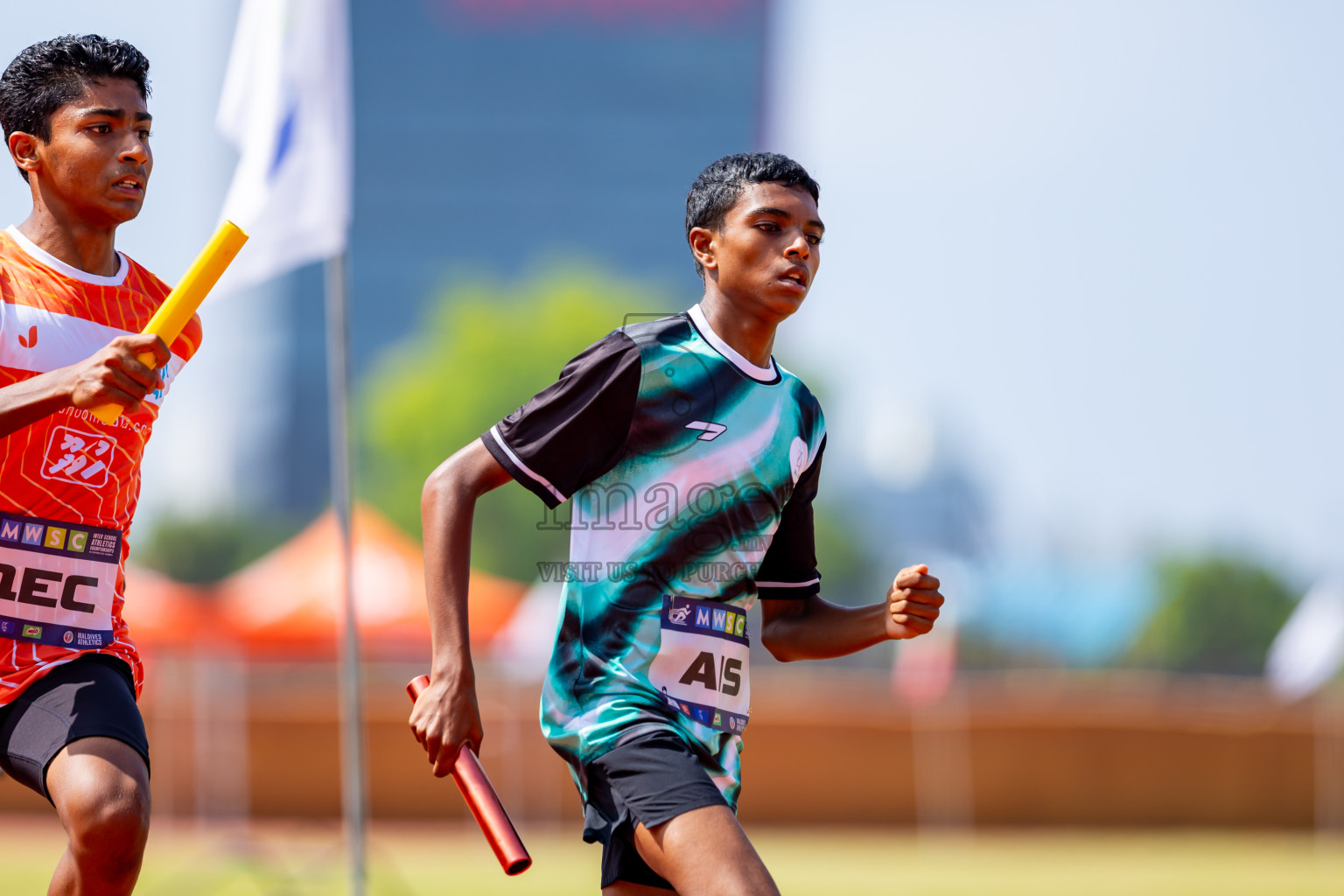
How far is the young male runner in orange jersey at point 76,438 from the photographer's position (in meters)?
3.50

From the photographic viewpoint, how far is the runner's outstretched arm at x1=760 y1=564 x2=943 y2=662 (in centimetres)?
379

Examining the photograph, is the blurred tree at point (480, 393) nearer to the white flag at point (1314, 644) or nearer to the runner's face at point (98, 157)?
the white flag at point (1314, 644)

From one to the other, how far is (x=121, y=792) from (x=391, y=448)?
58.8m

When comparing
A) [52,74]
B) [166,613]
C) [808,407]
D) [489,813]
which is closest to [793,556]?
[808,407]

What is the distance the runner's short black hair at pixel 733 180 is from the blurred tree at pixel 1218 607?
197 feet

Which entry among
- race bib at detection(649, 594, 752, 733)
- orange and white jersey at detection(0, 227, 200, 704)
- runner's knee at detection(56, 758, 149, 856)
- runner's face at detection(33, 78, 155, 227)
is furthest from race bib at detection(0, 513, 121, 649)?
race bib at detection(649, 594, 752, 733)

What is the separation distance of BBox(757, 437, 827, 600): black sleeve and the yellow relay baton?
1.66m

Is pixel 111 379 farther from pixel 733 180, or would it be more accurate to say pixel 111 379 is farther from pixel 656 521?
pixel 733 180

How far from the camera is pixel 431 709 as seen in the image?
343cm

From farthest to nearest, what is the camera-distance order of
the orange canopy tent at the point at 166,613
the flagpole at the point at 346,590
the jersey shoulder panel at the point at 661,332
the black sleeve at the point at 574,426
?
1. the orange canopy tent at the point at 166,613
2. the flagpole at the point at 346,590
3. the jersey shoulder panel at the point at 661,332
4. the black sleeve at the point at 574,426

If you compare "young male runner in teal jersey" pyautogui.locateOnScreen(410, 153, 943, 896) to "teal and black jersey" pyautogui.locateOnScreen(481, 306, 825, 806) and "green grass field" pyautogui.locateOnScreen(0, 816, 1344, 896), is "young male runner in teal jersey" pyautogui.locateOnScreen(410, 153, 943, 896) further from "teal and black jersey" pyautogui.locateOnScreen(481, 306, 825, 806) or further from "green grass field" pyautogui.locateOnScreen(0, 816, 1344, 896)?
"green grass field" pyautogui.locateOnScreen(0, 816, 1344, 896)

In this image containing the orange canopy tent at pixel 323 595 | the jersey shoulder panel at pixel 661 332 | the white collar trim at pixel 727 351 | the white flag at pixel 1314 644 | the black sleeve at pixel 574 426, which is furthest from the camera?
the white flag at pixel 1314 644

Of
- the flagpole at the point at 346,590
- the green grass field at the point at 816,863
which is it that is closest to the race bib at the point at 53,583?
the flagpole at the point at 346,590

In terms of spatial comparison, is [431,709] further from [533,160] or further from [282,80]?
[533,160]
